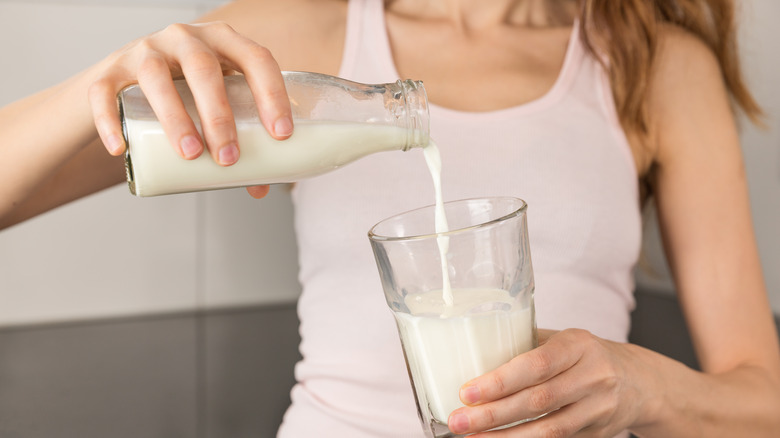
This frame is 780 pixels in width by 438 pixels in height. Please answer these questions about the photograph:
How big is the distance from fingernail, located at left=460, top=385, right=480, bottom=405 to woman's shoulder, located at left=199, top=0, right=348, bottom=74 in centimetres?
58

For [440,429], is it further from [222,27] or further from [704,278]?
[704,278]

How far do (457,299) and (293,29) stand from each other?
0.56 meters

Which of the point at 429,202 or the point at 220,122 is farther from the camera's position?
the point at 429,202

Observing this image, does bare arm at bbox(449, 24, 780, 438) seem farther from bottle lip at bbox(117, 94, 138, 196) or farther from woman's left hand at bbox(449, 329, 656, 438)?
bottle lip at bbox(117, 94, 138, 196)

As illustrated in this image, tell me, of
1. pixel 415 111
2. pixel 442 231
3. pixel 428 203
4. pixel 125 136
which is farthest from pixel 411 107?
pixel 428 203

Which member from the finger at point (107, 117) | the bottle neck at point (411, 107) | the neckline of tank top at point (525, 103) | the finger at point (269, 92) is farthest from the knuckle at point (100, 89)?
the neckline of tank top at point (525, 103)

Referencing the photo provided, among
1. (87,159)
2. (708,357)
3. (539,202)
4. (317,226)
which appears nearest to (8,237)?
(87,159)

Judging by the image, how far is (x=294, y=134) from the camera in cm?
56

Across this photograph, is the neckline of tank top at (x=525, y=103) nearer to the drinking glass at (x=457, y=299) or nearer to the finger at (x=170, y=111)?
the drinking glass at (x=457, y=299)

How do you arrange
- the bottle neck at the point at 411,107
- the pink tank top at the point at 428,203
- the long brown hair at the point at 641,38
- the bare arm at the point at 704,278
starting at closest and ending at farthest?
1. the bottle neck at the point at 411,107
2. the bare arm at the point at 704,278
3. the pink tank top at the point at 428,203
4. the long brown hair at the point at 641,38

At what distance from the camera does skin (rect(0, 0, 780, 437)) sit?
1.85ft

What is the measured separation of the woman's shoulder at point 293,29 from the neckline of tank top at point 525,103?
56 millimetres

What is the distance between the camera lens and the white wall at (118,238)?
127 cm

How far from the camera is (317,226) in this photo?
0.94 meters
